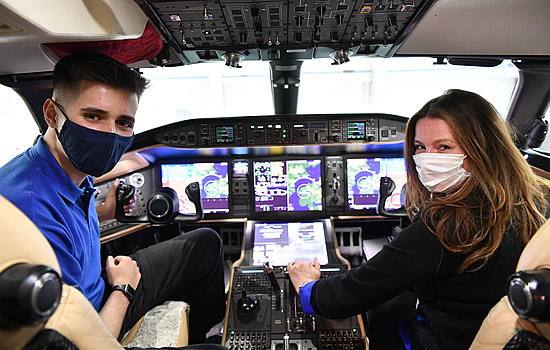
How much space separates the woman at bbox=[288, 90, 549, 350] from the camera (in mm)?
980

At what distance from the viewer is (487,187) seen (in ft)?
3.38

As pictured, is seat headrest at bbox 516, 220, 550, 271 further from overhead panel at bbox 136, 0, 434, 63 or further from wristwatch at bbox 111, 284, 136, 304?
wristwatch at bbox 111, 284, 136, 304

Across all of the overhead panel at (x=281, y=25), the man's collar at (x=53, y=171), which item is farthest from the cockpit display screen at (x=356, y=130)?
the man's collar at (x=53, y=171)

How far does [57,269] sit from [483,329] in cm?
73

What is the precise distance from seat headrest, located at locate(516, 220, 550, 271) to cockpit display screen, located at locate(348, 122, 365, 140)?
1.74 meters

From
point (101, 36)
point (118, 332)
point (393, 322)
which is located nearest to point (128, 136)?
point (101, 36)

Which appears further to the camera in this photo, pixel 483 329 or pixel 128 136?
pixel 128 136

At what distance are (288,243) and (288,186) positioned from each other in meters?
0.42

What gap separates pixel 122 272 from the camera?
54.8 inches

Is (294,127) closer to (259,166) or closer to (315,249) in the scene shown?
(259,166)

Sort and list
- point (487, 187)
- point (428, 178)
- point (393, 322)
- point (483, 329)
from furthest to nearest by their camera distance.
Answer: point (393, 322) < point (428, 178) < point (487, 187) < point (483, 329)

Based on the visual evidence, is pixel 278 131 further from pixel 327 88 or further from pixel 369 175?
pixel 327 88

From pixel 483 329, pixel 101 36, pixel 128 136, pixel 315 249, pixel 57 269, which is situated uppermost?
pixel 101 36

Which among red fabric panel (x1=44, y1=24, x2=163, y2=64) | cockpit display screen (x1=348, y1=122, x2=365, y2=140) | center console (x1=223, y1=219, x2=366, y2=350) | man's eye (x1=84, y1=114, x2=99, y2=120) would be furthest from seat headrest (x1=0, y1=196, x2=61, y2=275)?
cockpit display screen (x1=348, y1=122, x2=365, y2=140)
